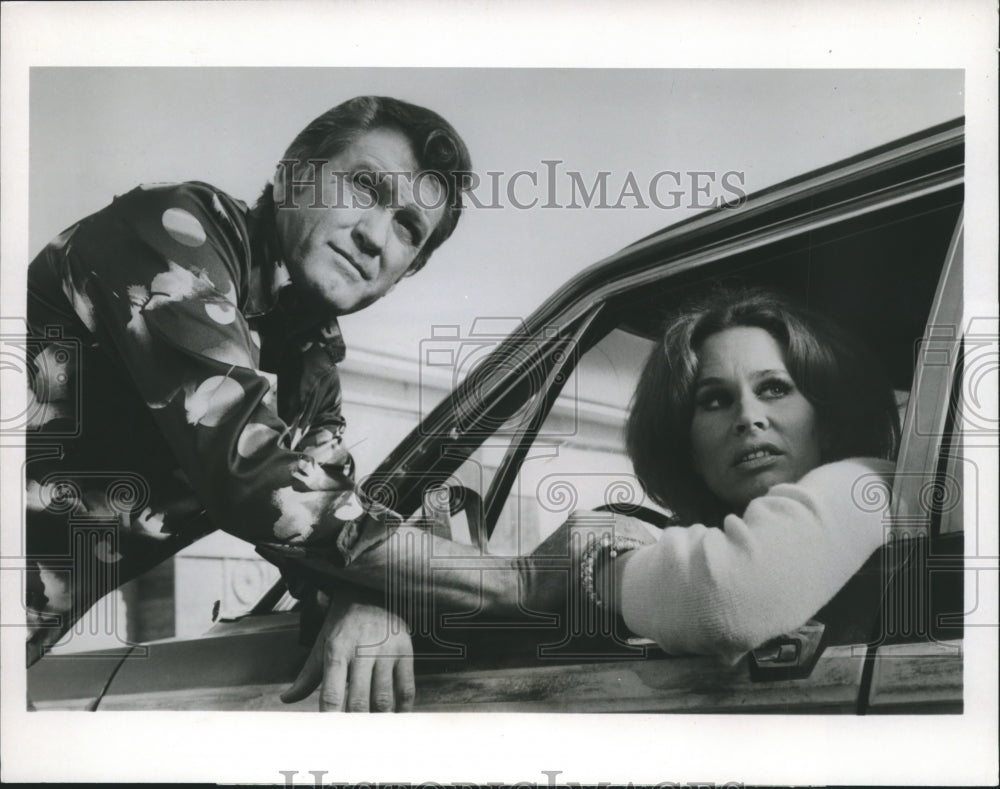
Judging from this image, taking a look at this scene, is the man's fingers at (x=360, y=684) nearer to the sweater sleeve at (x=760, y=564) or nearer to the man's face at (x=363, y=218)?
the sweater sleeve at (x=760, y=564)

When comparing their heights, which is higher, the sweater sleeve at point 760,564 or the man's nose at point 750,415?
the man's nose at point 750,415

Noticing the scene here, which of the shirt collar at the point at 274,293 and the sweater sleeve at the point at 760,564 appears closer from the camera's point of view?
the sweater sleeve at the point at 760,564

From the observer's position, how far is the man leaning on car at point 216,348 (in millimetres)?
3084

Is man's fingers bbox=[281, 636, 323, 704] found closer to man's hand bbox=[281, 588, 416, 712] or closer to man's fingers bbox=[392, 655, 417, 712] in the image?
man's hand bbox=[281, 588, 416, 712]

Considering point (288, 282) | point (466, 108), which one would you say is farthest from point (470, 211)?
point (288, 282)

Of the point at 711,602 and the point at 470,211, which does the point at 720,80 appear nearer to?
the point at 470,211

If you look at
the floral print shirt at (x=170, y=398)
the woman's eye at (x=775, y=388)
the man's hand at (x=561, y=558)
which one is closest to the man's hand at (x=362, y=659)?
the floral print shirt at (x=170, y=398)

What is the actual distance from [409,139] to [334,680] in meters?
1.72

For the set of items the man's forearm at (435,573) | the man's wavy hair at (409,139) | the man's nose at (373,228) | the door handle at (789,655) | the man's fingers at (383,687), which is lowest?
the man's fingers at (383,687)

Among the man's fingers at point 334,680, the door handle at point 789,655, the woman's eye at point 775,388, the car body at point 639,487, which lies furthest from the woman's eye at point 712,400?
the man's fingers at point 334,680

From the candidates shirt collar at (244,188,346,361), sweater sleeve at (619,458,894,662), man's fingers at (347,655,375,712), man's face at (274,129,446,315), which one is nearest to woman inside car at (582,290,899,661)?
sweater sleeve at (619,458,894,662)

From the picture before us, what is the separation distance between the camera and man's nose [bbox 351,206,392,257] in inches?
123

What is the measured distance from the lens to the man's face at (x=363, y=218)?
3121 mm

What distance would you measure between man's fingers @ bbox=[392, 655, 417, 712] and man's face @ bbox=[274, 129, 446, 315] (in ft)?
3.68
